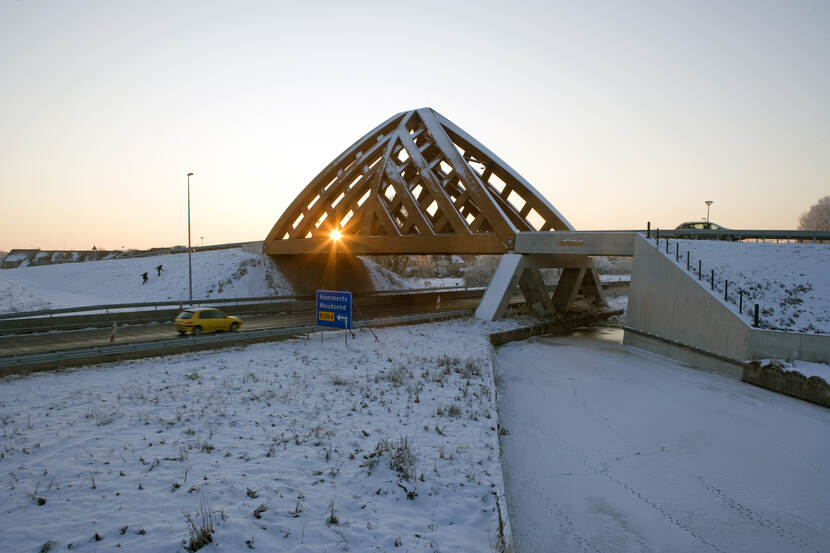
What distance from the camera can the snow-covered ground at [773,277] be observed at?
16766mm

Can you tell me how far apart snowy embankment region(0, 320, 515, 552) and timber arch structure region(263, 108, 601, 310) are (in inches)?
700

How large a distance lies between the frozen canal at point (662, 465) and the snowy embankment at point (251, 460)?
129 cm

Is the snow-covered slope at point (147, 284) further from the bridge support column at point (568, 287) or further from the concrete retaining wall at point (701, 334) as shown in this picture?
the concrete retaining wall at point (701, 334)

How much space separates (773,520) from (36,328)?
29.2m

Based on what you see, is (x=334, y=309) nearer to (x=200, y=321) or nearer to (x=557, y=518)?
(x=200, y=321)

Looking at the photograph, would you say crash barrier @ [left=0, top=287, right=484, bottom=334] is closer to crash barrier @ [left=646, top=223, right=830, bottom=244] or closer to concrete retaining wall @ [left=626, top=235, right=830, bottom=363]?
concrete retaining wall @ [left=626, top=235, right=830, bottom=363]

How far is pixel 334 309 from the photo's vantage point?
20.8 metres

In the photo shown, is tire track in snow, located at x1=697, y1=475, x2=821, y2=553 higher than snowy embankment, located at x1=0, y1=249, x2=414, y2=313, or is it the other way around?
snowy embankment, located at x1=0, y1=249, x2=414, y2=313

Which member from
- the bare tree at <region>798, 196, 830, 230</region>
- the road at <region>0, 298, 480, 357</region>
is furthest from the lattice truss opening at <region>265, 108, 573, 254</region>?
the bare tree at <region>798, 196, 830, 230</region>

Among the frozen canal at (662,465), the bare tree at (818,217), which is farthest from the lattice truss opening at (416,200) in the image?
the bare tree at (818,217)

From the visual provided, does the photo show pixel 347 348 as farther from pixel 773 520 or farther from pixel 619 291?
pixel 619 291

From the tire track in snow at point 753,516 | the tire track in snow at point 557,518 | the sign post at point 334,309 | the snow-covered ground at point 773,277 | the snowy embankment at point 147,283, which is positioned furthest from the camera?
the snowy embankment at point 147,283

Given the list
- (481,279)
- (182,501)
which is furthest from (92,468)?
(481,279)

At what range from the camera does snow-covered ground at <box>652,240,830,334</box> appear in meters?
16.8
